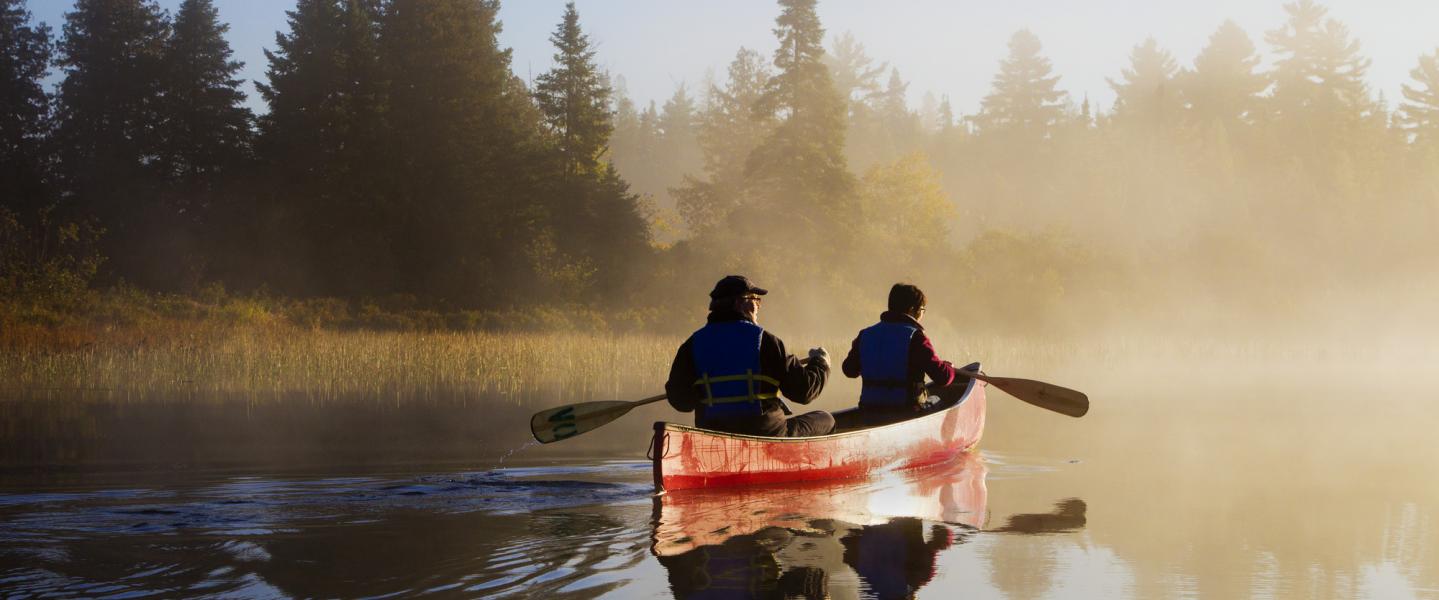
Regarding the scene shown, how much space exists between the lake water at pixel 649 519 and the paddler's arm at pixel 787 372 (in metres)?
0.81

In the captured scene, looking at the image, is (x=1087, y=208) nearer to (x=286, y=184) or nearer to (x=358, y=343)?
(x=286, y=184)

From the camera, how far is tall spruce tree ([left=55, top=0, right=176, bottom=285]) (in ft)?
139

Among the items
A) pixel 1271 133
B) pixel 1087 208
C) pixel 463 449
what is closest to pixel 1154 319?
pixel 1087 208

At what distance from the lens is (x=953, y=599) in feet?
21.9

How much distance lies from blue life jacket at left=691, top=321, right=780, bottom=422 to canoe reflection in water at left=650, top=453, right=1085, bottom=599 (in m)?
0.59

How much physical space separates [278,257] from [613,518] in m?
37.3

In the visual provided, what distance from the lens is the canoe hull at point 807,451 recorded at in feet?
29.8

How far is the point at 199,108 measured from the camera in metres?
44.6

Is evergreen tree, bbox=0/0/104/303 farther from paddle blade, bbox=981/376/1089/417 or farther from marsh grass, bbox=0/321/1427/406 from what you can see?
paddle blade, bbox=981/376/1089/417

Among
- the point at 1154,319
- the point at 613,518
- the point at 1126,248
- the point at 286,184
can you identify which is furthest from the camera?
the point at 1126,248

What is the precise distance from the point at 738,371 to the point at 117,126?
39876 mm

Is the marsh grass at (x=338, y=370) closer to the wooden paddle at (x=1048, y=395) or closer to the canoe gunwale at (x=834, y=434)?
the canoe gunwale at (x=834, y=434)

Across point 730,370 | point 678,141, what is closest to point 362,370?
point 730,370

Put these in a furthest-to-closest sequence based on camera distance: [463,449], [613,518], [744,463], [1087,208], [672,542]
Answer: [1087,208]
[463,449]
[744,463]
[613,518]
[672,542]
